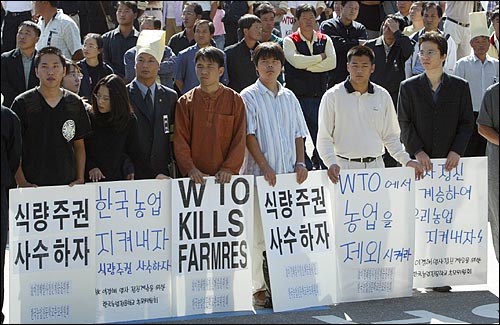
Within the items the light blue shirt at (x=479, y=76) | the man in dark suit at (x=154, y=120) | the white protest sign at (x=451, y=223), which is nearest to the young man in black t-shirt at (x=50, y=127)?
the man in dark suit at (x=154, y=120)

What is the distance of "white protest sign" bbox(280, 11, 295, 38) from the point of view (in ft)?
46.3

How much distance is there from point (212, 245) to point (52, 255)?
1.14 metres

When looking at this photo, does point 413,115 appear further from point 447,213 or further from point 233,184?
point 233,184

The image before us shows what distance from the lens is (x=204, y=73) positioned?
7.01 metres

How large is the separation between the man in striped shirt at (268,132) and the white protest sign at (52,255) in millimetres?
1286

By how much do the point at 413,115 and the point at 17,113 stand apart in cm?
309

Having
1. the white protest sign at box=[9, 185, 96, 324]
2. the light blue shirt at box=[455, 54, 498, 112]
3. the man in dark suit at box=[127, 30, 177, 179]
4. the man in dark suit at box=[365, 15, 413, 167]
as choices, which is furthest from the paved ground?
the man in dark suit at box=[365, 15, 413, 167]

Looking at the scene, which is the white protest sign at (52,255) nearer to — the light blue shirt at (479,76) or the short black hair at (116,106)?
the short black hair at (116,106)

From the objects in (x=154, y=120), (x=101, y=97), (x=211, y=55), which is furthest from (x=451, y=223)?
(x=101, y=97)

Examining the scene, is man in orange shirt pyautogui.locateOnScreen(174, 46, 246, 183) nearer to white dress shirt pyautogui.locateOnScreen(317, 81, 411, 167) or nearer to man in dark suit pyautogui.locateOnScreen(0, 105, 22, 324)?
white dress shirt pyautogui.locateOnScreen(317, 81, 411, 167)

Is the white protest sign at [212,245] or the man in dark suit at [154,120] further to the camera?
the man in dark suit at [154,120]

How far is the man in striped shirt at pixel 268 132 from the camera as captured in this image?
7160 millimetres

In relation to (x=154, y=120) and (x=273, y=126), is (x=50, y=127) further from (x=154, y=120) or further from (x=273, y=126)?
(x=273, y=126)

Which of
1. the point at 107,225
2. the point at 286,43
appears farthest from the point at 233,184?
the point at 286,43
